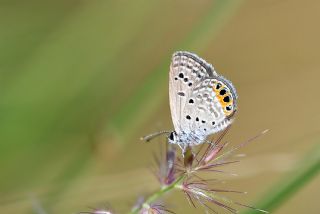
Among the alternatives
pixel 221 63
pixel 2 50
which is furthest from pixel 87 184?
pixel 221 63

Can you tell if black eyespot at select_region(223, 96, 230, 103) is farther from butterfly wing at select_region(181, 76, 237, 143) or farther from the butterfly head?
the butterfly head

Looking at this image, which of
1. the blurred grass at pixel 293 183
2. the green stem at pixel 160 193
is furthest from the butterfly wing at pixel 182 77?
the green stem at pixel 160 193

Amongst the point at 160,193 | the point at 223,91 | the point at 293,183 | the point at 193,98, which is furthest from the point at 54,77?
the point at 160,193

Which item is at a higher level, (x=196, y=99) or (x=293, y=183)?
(x=196, y=99)

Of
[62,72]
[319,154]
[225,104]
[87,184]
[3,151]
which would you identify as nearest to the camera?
[319,154]

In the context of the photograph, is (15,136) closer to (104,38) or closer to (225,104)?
(104,38)

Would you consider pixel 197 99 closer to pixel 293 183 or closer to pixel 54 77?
pixel 293 183

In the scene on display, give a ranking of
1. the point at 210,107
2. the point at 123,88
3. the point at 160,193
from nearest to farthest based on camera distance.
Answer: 1. the point at 160,193
2. the point at 210,107
3. the point at 123,88
